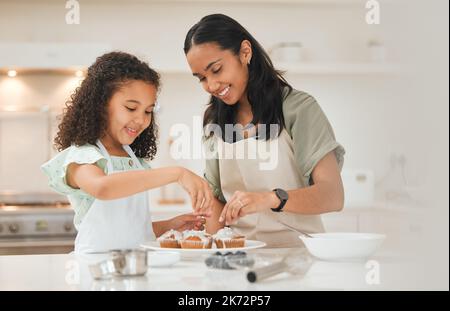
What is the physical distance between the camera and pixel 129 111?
1549 mm

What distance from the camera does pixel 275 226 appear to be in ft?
5.18

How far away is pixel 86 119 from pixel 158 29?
1984 millimetres

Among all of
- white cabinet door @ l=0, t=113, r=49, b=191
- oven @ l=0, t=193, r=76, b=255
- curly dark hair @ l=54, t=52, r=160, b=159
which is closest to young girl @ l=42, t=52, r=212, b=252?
curly dark hair @ l=54, t=52, r=160, b=159

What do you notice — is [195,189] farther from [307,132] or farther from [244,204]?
→ [307,132]

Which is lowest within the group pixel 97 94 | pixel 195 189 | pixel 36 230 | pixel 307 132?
pixel 36 230

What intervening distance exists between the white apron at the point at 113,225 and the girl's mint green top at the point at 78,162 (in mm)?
46

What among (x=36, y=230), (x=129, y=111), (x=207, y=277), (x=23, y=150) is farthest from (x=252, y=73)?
(x=23, y=150)

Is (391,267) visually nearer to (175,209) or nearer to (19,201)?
(175,209)

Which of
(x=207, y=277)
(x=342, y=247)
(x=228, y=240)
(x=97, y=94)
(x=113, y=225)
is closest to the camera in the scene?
(x=207, y=277)

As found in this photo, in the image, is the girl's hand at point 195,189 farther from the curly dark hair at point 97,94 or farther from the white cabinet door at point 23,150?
the white cabinet door at point 23,150

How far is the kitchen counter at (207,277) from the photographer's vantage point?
0.94m

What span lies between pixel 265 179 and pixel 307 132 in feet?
0.59

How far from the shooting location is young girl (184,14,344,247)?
1520mm
